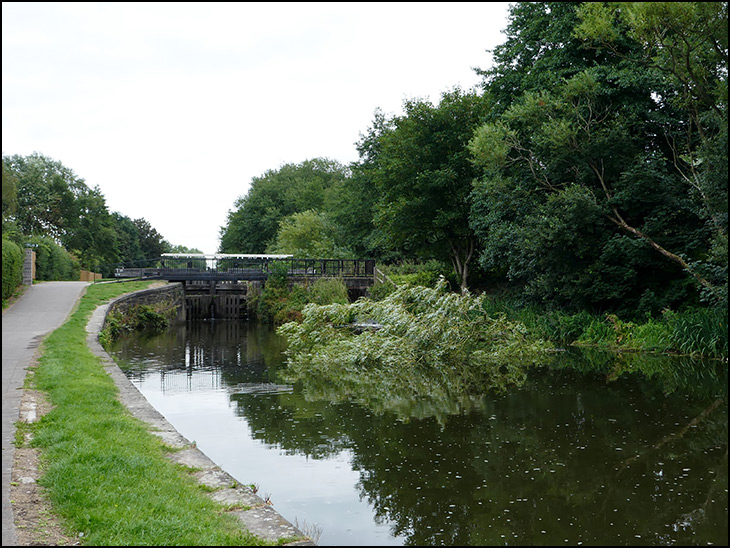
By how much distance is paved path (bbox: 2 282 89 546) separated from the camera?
5878mm

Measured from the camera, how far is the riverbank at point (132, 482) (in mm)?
4820

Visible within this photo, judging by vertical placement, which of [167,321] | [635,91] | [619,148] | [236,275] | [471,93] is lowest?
[167,321]

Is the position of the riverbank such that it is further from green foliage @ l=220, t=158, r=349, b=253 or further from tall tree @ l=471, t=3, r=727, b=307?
green foliage @ l=220, t=158, r=349, b=253

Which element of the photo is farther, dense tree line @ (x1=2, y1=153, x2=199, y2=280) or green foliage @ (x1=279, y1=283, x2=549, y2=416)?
dense tree line @ (x1=2, y1=153, x2=199, y2=280)

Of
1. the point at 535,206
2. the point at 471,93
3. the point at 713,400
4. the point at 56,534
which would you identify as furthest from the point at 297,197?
the point at 56,534

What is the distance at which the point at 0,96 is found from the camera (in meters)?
4.96

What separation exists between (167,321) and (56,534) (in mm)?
24730

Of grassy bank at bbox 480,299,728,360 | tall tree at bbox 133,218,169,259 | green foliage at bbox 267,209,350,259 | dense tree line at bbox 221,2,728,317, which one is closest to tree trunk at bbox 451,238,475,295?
dense tree line at bbox 221,2,728,317

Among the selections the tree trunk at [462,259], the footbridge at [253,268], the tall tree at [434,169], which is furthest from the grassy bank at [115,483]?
the footbridge at [253,268]

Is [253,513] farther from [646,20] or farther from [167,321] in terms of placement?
[167,321]

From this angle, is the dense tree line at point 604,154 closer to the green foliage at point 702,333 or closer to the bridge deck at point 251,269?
the green foliage at point 702,333

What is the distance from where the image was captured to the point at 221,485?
6223mm

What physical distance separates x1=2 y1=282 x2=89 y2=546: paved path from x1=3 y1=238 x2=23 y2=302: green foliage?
577 millimetres

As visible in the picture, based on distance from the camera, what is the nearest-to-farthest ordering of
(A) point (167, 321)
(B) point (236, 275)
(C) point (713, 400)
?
(C) point (713, 400) < (A) point (167, 321) < (B) point (236, 275)
